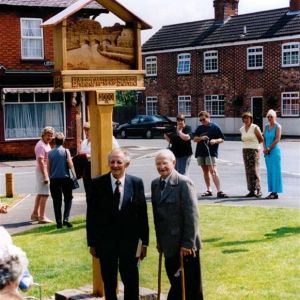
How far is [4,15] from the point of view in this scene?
28.8m

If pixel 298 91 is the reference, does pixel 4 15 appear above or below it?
above

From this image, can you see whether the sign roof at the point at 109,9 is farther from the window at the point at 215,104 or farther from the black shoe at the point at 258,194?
the window at the point at 215,104

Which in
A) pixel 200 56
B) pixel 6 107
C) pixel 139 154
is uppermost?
pixel 200 56

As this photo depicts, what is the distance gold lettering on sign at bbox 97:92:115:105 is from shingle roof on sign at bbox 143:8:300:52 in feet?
116

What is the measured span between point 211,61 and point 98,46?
4015 centimetres

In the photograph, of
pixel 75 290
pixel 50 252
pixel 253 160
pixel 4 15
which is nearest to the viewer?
pixel 75 290

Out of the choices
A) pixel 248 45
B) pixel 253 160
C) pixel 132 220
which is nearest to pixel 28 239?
pixel 132 220

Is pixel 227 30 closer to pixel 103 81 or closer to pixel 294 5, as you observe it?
pixel 294 5

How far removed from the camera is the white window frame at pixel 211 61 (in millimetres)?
46562

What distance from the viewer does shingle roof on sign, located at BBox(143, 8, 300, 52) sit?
42875 millimetres

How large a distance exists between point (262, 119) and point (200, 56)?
7.57 m

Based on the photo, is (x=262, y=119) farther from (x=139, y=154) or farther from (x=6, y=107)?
(x=6, y=107)

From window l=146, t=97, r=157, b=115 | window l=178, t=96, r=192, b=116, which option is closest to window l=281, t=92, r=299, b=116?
window l=178, t=96, r=192, b=116

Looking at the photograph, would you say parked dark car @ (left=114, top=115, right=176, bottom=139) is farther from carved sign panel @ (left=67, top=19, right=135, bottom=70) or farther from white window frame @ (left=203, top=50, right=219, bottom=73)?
carved sign panel @ (left=67, top=19, right=135, bottom=70)
